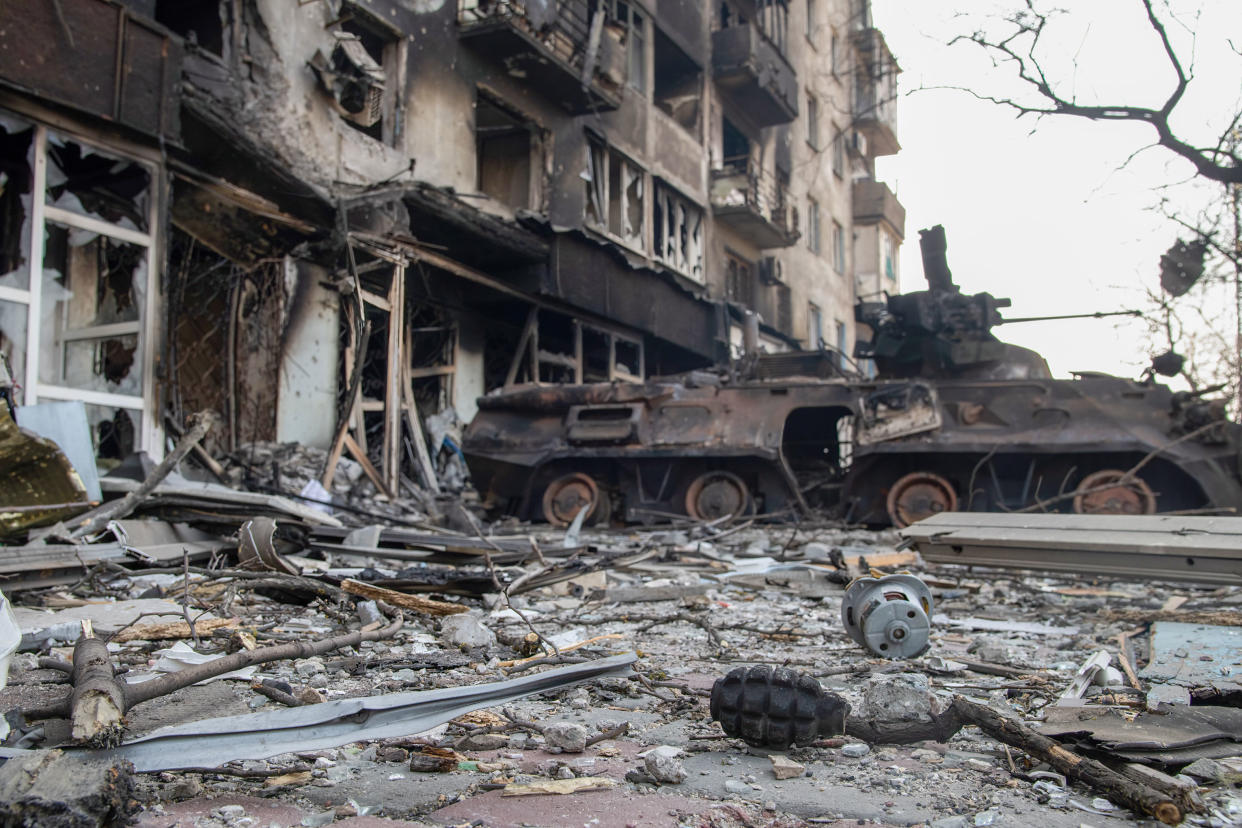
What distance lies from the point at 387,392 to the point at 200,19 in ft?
15.3

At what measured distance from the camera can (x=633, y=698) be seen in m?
3.24

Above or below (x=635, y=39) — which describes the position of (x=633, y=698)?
below

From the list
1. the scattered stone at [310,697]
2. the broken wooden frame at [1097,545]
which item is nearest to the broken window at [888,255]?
the broken wooden frame at [1097,545]

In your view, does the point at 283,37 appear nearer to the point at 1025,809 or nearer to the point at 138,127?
the point at 138,127

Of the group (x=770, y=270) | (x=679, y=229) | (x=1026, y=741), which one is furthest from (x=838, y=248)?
(x=1026, y=741)

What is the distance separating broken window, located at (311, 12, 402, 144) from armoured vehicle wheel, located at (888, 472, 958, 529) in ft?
Answer: 25.8

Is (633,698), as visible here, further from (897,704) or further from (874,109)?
(874,109)

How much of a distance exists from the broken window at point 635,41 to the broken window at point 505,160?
3866 millimetres

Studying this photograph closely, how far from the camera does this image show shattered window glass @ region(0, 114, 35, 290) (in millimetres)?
7559

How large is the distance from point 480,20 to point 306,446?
668 cm

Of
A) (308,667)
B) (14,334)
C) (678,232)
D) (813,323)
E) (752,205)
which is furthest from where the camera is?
(813,323)

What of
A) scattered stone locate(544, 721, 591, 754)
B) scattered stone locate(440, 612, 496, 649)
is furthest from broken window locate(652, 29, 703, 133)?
scattered stone locate(544, 721, 591, 754)

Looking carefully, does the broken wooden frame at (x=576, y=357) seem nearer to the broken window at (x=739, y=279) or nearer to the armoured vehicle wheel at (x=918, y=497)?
the broken window at (x=739, y=279)

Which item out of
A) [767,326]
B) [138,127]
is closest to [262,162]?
[138,127]
